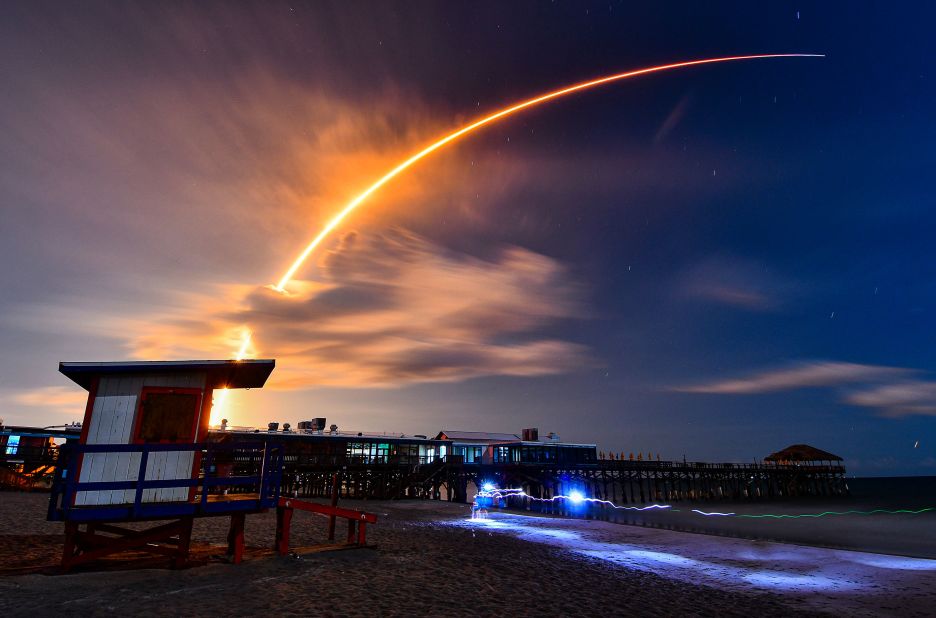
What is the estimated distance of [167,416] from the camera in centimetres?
1254

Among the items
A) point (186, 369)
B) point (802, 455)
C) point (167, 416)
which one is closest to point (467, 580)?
point (167, 416)

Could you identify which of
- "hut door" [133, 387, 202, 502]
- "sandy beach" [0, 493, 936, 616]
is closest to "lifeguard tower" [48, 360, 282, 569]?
"hut door" [133, 387, 202, 502]

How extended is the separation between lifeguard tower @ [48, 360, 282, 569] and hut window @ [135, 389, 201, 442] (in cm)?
2

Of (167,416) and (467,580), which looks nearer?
(167,416)

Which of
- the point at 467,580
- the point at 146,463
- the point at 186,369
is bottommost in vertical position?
the point at 467,580

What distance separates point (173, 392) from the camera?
501 inches

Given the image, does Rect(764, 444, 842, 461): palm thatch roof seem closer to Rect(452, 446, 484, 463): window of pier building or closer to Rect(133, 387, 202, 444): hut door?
Rect(452, 446, 484, 463): window of pier building

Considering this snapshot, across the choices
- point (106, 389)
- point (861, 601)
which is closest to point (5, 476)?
point (106, 389)

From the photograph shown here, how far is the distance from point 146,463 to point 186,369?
2599 millimetres

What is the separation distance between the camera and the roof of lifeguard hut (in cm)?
1213

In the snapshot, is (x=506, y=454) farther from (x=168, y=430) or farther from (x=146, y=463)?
(x=146, y=463)

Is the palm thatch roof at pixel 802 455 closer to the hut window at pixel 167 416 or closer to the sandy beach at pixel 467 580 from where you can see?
the sandy beach at pixel 467 580

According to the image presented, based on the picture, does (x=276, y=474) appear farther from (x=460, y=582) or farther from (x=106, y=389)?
(x=460, y=582)

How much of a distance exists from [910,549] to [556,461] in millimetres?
43946
